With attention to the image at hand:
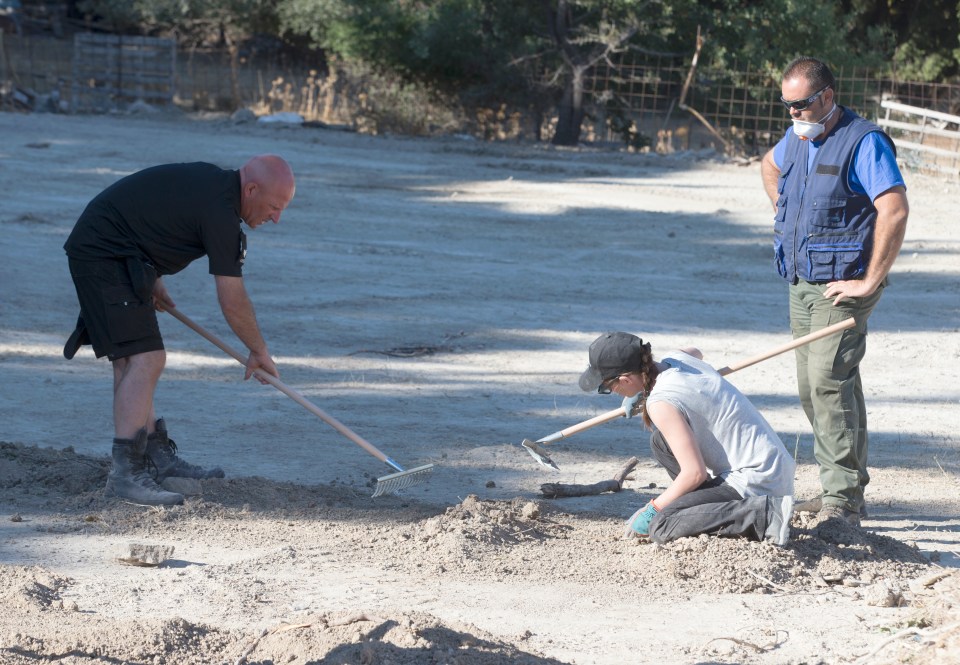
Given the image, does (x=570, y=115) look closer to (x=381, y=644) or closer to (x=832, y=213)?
(x=832, y=213)

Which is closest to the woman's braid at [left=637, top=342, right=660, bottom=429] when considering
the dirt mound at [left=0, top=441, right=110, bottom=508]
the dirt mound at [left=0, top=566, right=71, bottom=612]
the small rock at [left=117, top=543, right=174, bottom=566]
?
the small rock at [left=117, top=543, right=174, bottom=566]

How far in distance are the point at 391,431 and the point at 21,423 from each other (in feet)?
7.38

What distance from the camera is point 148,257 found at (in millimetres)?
5613

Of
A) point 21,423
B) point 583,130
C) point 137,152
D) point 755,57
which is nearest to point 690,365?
point 21,423

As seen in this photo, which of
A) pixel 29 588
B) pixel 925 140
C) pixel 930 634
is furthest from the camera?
pixel 925 140

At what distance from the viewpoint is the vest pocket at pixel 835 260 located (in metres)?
5.36

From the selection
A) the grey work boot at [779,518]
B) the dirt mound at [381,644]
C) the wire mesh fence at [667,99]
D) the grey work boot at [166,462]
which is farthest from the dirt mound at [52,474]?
the wire mesh fence at [667,99]

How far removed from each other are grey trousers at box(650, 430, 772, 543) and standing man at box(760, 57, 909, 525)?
0.64m

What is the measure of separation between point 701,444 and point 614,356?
1.98ft

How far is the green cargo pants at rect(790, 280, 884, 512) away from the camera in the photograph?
5.46m

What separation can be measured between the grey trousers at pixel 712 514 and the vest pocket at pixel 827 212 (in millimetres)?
1248

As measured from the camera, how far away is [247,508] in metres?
5.64

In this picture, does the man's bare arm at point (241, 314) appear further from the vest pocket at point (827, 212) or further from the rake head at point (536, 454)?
the vest pocket at point (827, 212)

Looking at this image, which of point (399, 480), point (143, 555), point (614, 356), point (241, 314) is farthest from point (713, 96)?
point (143, 555)
